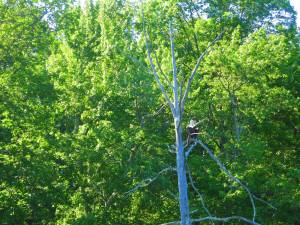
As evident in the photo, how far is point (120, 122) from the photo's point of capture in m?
18.5

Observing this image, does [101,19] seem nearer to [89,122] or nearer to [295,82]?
[89,122]

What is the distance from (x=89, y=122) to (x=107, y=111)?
0.75 metres

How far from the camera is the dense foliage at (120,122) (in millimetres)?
16266

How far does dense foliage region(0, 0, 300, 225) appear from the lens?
16266mm

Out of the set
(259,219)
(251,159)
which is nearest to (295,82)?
(251,159)

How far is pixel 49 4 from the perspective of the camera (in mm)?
22156

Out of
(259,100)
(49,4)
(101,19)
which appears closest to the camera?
(101,19)

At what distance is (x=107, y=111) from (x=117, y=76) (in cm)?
145

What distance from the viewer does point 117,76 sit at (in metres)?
18.3

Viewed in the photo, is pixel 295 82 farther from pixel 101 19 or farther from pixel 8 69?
pixel 8 69

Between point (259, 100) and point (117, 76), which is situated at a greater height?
point (117, 76)

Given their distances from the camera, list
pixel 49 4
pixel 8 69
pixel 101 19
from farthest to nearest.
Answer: pixel 49 4 < pixel 101 19 < pixel 8 69

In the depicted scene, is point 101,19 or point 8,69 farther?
point 101,19

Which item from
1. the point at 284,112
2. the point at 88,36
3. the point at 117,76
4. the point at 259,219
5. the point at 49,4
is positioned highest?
the point at 49,4
